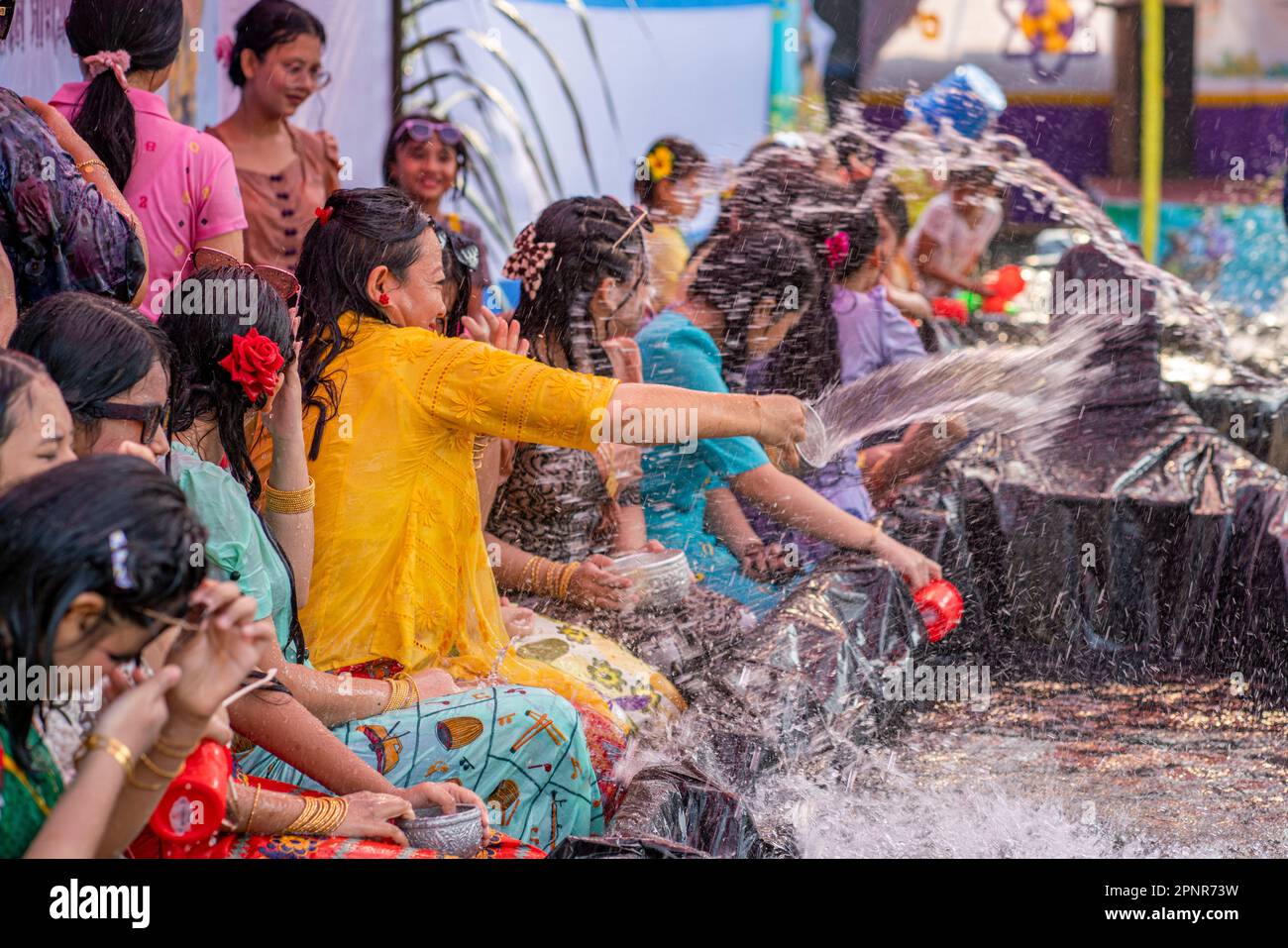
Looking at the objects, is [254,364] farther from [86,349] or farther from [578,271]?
[578,271]

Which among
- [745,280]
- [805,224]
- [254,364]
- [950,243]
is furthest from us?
[950,243]

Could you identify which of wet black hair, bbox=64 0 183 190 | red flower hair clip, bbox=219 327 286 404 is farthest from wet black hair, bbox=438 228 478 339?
wet black hair, bbox=64 0 183 190

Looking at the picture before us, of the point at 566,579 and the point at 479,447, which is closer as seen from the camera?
the point at 479,447

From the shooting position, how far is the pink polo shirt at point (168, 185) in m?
3.58

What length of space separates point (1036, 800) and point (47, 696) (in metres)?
2.42

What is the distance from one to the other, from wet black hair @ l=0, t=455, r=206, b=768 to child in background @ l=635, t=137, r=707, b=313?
3926mm

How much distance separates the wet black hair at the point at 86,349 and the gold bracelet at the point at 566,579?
1.57 m

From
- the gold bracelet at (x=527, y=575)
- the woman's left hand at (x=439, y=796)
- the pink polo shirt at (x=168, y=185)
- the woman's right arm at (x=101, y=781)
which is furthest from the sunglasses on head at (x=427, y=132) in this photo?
the woman's right arm at (x=101, y=781)

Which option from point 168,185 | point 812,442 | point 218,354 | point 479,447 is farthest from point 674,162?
point 218,354

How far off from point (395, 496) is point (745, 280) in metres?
1.68

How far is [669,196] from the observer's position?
5777 mm

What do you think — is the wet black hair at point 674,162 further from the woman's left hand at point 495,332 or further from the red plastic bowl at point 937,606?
the woman's left hand at point 495,332
